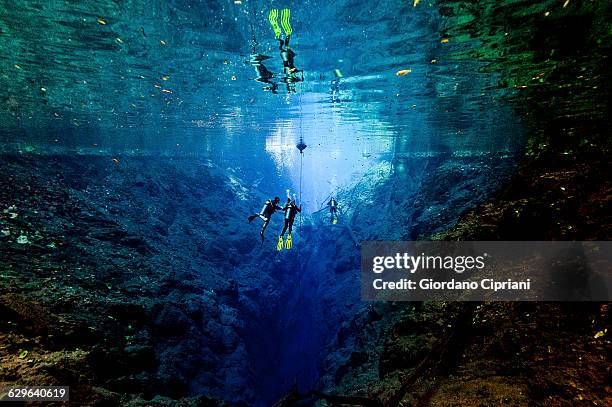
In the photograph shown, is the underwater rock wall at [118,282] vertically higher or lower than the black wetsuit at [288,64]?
lower

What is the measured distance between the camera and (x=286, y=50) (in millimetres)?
9883

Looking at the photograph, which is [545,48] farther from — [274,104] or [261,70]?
[274,104]

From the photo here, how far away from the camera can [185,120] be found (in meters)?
23.8

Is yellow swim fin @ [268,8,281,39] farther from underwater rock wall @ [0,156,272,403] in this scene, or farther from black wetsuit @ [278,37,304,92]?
underwater rock wall @ [0,156,272,403]

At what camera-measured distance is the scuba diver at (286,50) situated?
306 inches

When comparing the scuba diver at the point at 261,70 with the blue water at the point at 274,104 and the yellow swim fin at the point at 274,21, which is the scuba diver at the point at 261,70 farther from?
the yellow swim fin at the point at 274,21

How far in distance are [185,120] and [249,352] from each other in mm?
19055

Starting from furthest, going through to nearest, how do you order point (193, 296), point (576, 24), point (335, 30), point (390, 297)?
point (193, 296) → point (390, 297) → point (335, 30) → point (576, 24)

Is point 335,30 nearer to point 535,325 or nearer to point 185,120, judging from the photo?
point 535,325

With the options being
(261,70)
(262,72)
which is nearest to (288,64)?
(261,70)

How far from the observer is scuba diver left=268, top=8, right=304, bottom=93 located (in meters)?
7.78

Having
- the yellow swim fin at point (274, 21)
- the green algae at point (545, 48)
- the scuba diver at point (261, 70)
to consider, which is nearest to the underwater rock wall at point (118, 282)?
the yellow swim fin at point (274, 21)

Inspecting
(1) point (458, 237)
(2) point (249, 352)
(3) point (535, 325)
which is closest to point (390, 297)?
(1) point (458, 237)

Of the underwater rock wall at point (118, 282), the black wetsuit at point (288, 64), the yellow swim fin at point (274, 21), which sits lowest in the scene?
the underwater rock wall at point (118, 282)
